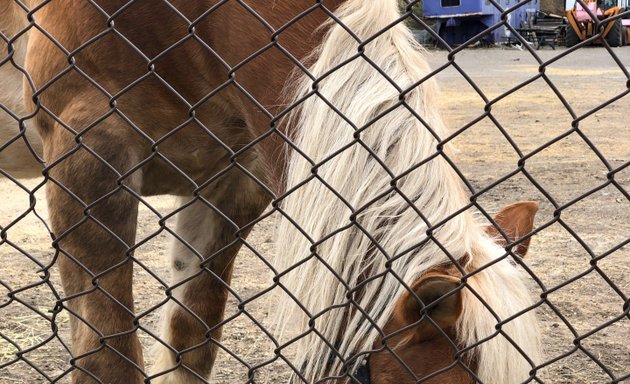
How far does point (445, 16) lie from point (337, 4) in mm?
25439

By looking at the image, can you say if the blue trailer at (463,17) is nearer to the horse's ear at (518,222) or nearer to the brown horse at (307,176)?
the brown horse at (307,176)

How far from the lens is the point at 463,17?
87.8 feet

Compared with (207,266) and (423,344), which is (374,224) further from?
(207,266)

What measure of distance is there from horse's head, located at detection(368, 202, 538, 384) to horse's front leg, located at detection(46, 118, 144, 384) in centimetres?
75

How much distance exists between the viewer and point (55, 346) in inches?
143

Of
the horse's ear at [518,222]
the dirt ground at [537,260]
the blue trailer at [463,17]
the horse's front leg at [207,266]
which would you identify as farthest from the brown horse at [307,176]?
the blue trailer at [463,17]

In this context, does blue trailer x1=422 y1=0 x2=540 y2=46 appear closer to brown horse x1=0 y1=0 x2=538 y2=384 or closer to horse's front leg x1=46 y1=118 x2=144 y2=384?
brown horse x1=0 y1=0 x2=538 y2=384

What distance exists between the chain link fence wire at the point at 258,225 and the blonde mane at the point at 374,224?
0.25 feet

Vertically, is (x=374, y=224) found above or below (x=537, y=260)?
below

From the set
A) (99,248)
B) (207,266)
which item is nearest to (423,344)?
(99,248)

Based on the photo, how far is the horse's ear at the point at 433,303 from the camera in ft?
5.08

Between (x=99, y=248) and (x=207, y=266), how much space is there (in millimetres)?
780

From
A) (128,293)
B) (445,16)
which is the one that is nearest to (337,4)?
(128,293)

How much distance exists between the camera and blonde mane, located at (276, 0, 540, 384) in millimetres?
1701
